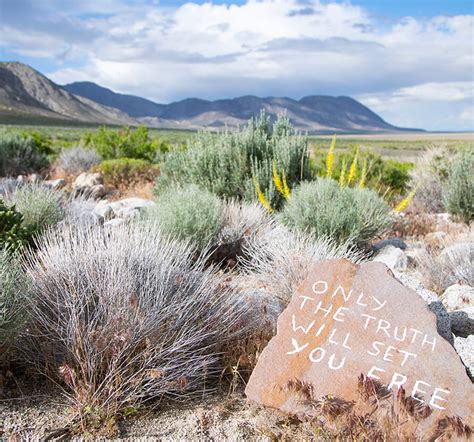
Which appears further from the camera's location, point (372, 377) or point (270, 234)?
point (270, 234)

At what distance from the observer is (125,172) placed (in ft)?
43.8

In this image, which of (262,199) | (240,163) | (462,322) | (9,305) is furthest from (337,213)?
(9,305)

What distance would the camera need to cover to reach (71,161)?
1502 cm

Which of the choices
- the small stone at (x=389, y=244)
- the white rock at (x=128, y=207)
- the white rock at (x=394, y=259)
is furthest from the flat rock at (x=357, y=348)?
the white rock at (x=128, y=207)

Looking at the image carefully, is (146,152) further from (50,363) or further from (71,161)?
(50,363)

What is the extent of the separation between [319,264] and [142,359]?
1.38 meters

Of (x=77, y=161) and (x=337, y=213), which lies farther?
(x=77, y=161)

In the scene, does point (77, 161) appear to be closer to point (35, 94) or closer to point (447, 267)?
point (447, 267)

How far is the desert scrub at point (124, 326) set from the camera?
357 cm

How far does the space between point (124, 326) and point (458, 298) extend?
10.1ft

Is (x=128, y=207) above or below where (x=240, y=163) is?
below

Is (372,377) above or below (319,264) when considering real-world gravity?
below

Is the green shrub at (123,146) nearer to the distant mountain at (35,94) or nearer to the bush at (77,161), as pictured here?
the bush at (77,161)

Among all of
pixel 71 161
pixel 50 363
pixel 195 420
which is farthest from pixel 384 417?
pixel 71 161
